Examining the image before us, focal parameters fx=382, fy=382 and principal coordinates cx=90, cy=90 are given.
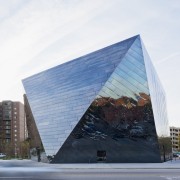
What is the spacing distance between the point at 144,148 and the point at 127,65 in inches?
422

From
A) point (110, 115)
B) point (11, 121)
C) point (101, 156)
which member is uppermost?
point (11, 121)

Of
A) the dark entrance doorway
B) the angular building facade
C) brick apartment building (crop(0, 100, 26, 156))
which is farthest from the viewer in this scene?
brick apartment building (crop(0, 100, 26, 156))

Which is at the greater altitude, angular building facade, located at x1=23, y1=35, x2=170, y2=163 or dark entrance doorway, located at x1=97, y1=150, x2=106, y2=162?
angular building facade, located at x1=23, y1=35, x2=170, y2=163

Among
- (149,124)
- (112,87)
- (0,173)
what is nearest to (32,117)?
(112,87)

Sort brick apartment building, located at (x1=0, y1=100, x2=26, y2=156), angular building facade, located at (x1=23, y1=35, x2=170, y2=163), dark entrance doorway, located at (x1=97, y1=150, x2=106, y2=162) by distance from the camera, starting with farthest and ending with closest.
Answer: brick apartment building, located at (x1=0, y1=100, x2=26, y2=156), dark entrance doorway, located at (x1=97, y1=150, x2=106, y2=162), angular building facade, located at (x1=23, y1=35, x2=170, y2=163)

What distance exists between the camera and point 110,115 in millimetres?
47812

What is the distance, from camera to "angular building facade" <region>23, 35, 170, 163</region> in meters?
47.1

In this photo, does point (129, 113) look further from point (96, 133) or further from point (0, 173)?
point (0, 173)

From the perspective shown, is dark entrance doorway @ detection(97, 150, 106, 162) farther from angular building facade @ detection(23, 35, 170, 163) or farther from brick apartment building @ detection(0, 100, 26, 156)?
brick apartment building @ detection(0, 100, 26, 156)

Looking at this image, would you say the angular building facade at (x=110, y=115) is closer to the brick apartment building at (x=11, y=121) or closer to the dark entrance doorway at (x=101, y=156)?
the dark entrance doorway at (x=101, y=156)

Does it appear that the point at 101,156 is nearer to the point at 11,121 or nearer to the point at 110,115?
the point at 110,115

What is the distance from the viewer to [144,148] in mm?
46750

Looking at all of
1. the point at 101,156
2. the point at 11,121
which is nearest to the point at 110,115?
the point at 101,156

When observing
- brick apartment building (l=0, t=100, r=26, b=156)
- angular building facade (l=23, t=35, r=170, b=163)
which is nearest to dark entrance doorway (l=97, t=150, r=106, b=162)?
angular building facade (l=23, t=35, r=170, b=163)
